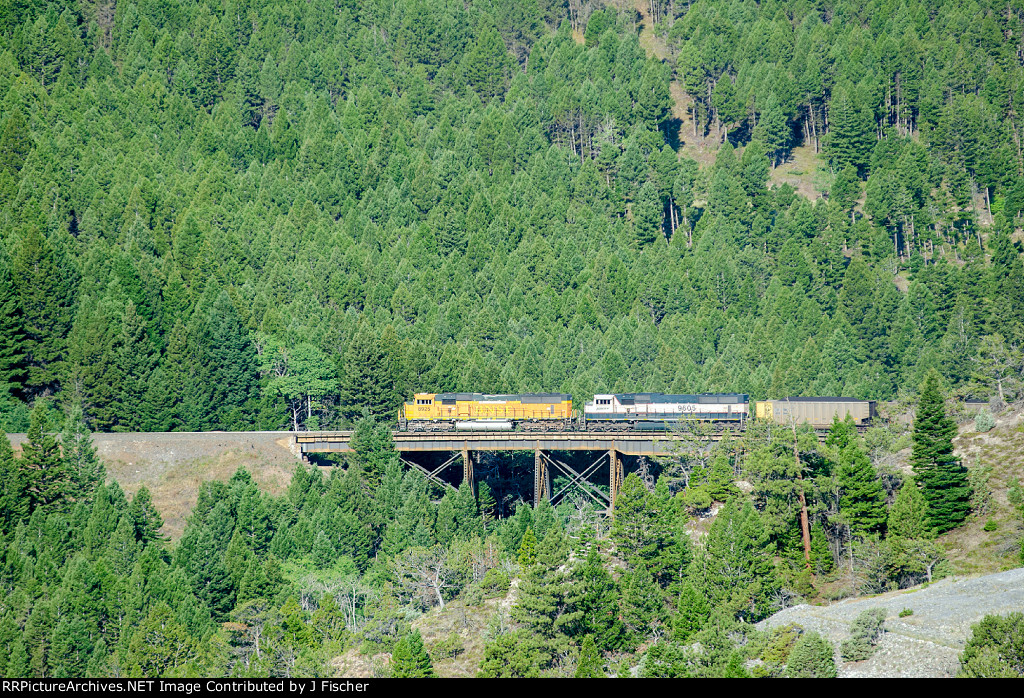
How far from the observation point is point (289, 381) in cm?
12588

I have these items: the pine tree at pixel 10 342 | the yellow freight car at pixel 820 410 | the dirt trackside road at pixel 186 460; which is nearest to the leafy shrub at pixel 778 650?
the yellow freight car at pixel 820 410

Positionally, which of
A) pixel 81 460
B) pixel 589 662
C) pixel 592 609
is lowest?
pixel 589 662

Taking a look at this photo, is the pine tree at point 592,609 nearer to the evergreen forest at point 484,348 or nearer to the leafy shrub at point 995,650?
the evergreen forest at point 484,348

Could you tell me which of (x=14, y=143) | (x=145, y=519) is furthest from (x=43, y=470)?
(x=14, y=143)

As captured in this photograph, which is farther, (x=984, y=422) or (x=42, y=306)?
(x=42, y=306)

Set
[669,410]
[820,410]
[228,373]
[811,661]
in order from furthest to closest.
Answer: [228,373], [669,410], [820,410], [811,661]

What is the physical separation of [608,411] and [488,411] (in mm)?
10990

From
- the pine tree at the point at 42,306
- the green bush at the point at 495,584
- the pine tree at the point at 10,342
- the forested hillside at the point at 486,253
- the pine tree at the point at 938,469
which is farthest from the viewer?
the forested hillside at the point at 486,253

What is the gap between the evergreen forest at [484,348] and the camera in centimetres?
8038

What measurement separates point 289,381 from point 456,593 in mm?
43707

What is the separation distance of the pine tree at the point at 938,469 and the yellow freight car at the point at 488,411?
1360 inches

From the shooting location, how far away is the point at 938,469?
84.6 meters

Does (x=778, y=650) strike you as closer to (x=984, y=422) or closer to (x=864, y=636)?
(x=864, y=636)

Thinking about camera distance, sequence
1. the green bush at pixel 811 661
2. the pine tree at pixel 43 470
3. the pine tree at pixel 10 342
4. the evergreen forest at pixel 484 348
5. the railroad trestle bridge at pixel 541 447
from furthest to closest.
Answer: the pine tree at pixel 10 342 < the railroad trestle bridge at pixel 541 447 < the pine tree at pixel 43 470 < the evergreen forest at pixel 484 348 < the green bush at pixel 811 661
